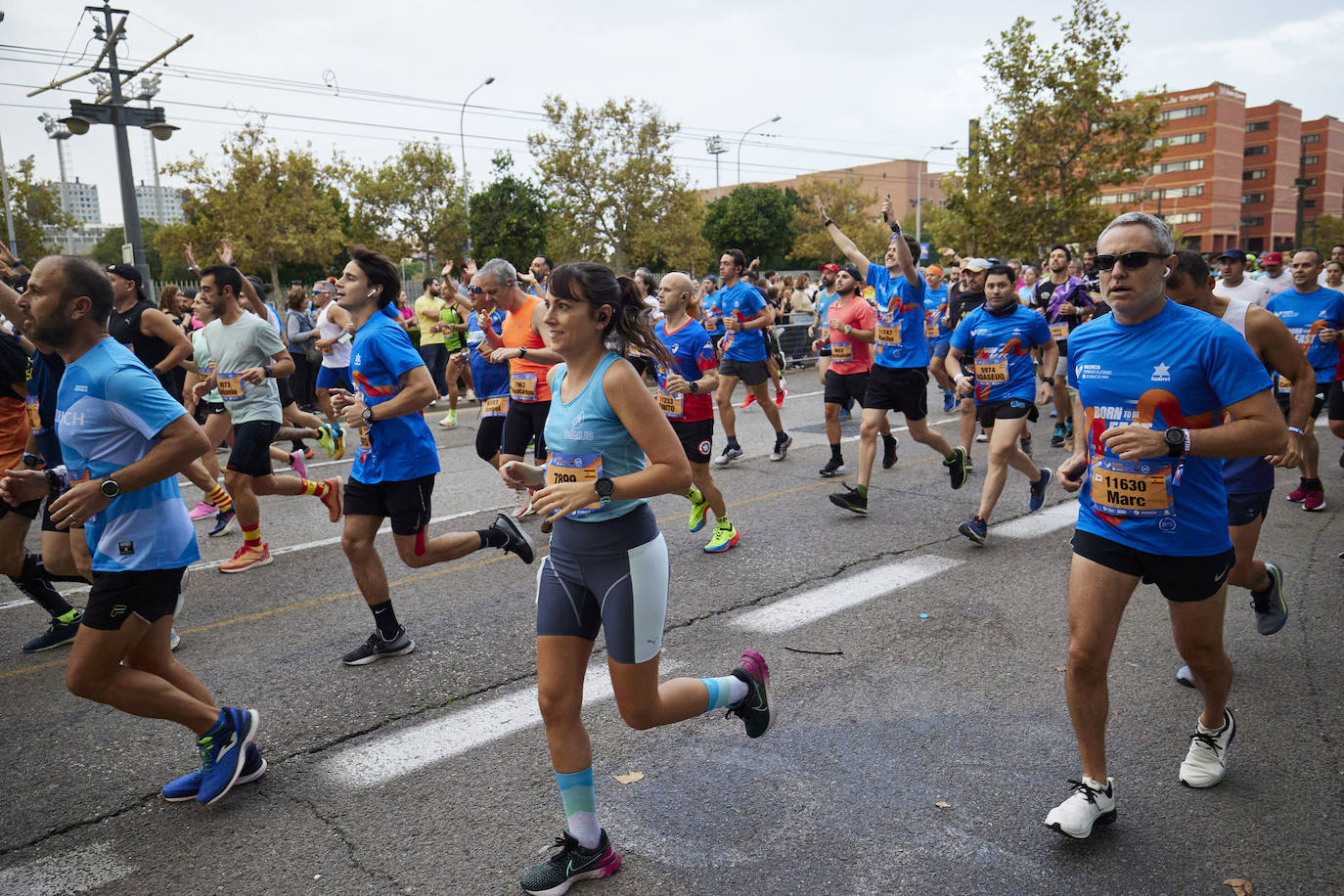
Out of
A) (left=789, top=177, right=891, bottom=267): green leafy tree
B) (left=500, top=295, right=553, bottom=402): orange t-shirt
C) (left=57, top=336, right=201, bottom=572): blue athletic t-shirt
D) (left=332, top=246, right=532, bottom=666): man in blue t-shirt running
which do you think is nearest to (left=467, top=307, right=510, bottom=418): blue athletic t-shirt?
(left=500, top=295, right=553, bottom=402): orange t-shirt

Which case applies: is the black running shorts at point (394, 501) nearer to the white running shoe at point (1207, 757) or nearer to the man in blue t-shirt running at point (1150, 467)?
the man in blue t-shirt running at point (1150, 467)

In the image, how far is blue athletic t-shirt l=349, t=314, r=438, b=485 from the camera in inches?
186

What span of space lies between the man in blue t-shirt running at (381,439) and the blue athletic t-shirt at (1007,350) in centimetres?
429

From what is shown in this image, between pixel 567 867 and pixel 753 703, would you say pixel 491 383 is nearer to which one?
pixel 753 703

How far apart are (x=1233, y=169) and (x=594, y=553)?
381 ft

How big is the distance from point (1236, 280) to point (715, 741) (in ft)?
23.0

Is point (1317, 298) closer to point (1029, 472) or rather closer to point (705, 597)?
point (1029, 472)

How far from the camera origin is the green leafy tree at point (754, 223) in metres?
67.6

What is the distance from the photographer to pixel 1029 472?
7312mm

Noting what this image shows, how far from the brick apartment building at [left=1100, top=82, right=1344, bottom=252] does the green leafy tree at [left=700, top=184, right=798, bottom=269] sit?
36516 mm

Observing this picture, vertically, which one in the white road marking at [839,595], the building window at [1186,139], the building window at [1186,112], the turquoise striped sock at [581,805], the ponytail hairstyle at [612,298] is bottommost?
the white road marking at [839,595]

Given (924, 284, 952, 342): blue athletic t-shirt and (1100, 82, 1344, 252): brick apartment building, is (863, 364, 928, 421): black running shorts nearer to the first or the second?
(924, 284, 952, 342): blue athletic t-shirt

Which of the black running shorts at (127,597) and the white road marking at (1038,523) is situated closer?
the black running shorts at (127,597)

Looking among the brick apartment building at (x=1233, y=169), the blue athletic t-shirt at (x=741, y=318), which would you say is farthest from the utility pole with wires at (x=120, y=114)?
the brick apartment building at (x=1233, y=169)
